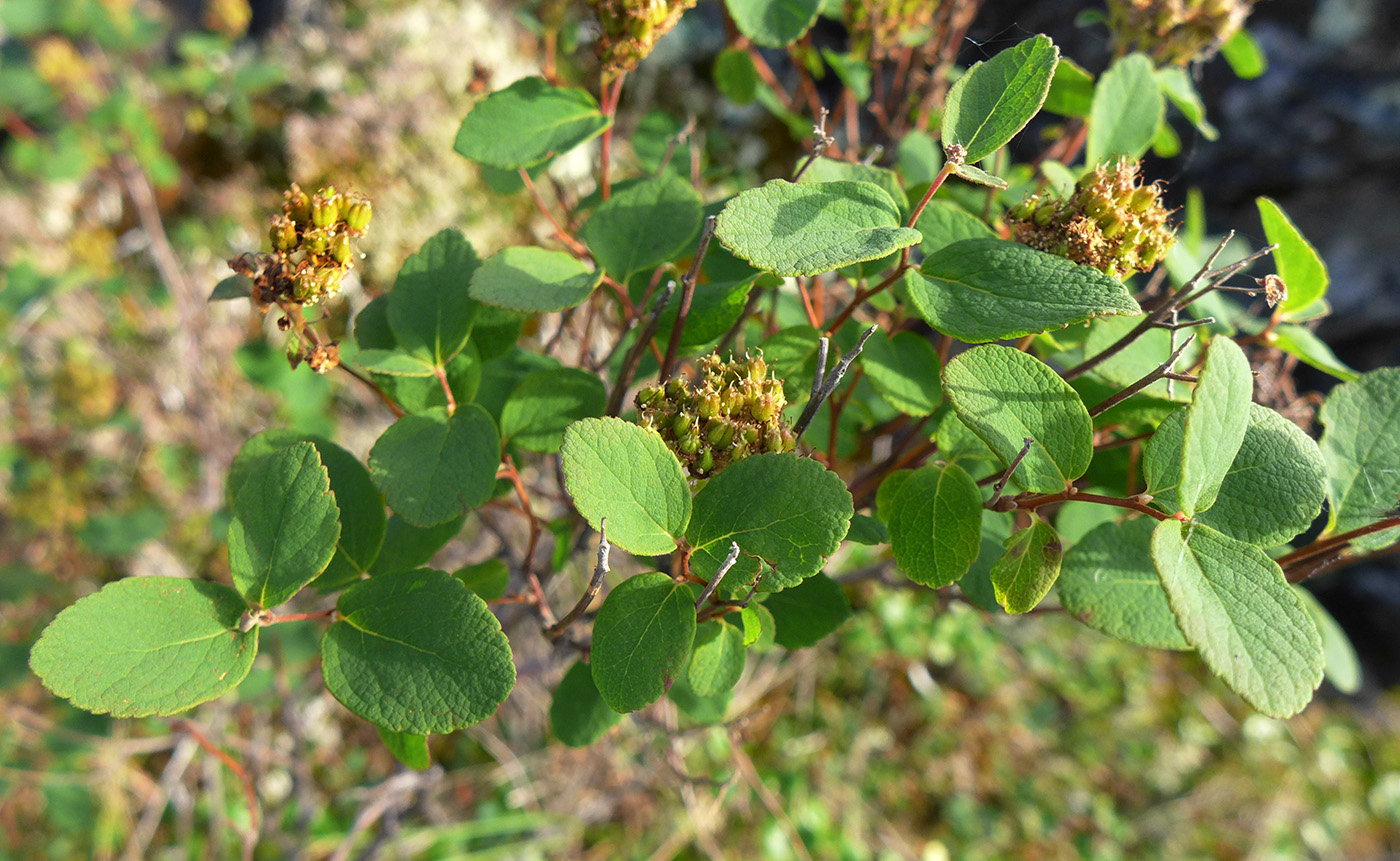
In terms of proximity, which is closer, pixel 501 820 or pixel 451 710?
pixel 451 710

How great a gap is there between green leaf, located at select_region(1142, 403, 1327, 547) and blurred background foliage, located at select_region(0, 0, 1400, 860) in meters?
1.54

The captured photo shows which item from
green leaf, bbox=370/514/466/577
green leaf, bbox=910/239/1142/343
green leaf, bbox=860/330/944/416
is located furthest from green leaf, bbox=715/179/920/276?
green leaf, bbox=370/514/466/577

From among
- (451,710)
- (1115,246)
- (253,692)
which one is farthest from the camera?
(253,692)

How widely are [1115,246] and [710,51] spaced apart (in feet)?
8.53

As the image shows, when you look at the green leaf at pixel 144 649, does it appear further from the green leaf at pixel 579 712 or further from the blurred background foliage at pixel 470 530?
the blurred background foliage at pixel 470 530

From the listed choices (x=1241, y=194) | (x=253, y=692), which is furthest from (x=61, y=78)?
(x=1241, y=194)

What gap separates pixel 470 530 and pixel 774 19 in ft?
5.93

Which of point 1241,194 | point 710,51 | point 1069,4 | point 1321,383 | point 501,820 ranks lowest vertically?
point 501,820

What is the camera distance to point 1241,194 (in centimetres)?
249

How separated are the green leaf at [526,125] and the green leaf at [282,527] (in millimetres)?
424

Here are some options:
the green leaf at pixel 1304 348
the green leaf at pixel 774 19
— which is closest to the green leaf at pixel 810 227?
the green leaf at pixel 774 19

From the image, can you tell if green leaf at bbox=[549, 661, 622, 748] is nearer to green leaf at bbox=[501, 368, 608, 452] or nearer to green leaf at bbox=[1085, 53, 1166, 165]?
green leaf at bbox=[501, 368, 608, 452]

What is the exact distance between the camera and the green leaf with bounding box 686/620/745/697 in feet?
2.55

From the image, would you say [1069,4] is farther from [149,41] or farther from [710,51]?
[149,41]
